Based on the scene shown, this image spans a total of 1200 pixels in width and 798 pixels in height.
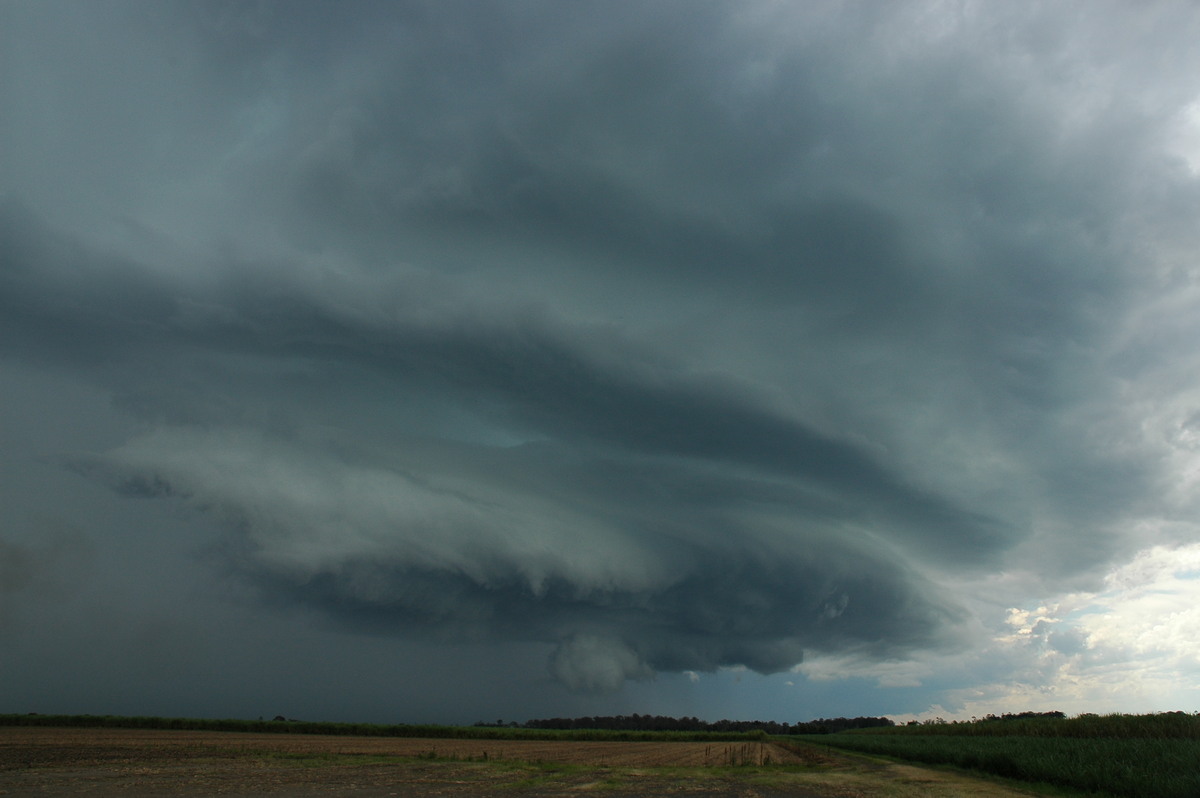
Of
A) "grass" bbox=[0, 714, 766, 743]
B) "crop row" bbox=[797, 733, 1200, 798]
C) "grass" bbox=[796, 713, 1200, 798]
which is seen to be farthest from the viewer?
"grass" bbox=[0, 714, 766, 743]

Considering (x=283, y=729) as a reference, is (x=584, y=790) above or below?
above

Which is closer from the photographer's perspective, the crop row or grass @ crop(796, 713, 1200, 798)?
the crop row

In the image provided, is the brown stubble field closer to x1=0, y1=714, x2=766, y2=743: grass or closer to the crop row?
the crop row

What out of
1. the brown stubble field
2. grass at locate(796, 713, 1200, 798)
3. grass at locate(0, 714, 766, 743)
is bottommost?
grass at locate(0, 714, 766, 743)

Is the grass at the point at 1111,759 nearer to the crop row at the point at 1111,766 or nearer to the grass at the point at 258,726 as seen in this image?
the crop row at the point at 1111,766

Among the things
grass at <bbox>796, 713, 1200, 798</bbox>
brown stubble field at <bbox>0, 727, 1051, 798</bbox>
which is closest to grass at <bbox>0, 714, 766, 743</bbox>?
brown stubble field at <bbox>0, 727, 1051, 798</bbox>

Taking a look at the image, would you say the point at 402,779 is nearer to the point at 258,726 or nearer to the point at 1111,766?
the point at 1111,766

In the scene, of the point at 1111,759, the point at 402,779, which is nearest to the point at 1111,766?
the point at 1111,759

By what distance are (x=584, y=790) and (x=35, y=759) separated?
3863cm

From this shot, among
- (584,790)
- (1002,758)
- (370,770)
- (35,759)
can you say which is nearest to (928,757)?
(1002,758)

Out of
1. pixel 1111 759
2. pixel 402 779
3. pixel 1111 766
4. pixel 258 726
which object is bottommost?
pixel 258 726

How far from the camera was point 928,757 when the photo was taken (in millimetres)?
63656

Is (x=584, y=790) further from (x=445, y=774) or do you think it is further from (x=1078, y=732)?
(x=1078, y=732)

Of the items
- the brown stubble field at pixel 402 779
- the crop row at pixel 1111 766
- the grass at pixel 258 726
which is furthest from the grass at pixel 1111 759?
the grass at pixel 258 726
